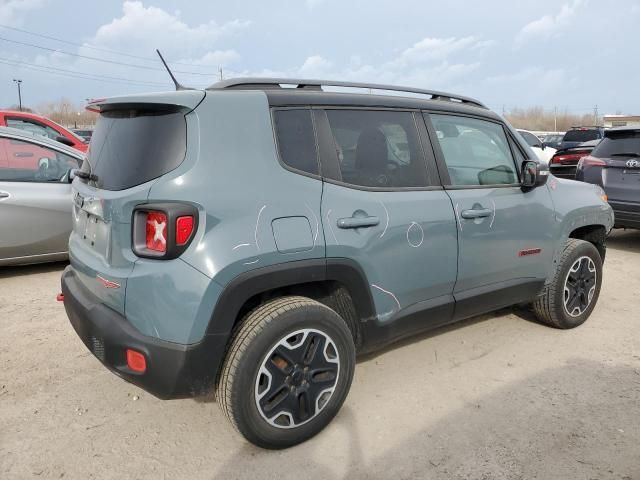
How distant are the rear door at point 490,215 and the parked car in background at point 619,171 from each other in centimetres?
337

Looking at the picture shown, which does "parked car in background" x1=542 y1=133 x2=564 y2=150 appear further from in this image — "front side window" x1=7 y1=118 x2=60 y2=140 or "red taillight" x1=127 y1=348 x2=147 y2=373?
"red taillight" x1=127 y1=348 x2=147 y2=373

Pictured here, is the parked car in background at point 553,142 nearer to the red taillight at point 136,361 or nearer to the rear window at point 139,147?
the rear window at point 139,147

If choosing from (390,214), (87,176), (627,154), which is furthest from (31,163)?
(627,154)

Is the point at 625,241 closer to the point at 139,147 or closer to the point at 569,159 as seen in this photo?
the point at 569,159

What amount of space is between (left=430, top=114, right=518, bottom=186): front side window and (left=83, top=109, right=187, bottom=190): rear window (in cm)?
167

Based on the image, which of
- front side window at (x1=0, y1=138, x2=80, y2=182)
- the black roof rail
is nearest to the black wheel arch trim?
the black roof rail

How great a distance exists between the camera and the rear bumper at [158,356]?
2.14 m

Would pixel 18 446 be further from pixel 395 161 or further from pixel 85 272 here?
pixel 395 161

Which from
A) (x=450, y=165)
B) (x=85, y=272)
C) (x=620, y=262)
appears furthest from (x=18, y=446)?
(x=620, y=262)

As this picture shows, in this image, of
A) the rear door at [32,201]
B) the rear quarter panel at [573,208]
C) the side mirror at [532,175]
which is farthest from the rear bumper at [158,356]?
the rear door at [32,201]

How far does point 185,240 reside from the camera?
2.13 metres

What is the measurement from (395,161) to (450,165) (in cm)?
46

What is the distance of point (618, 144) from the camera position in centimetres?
661

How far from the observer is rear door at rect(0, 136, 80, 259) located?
16.5 ft
